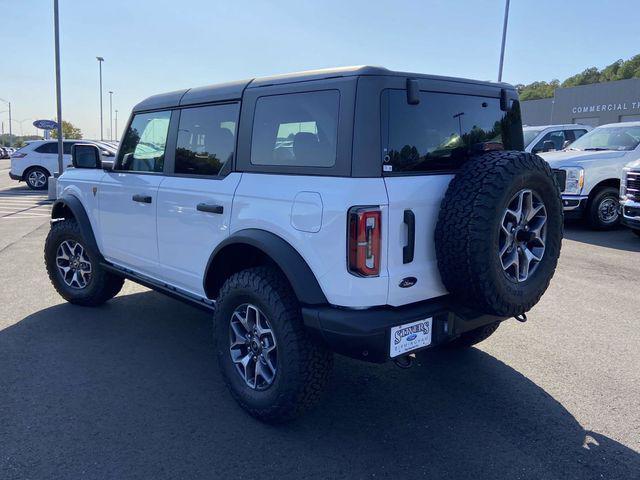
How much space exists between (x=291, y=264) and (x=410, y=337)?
74cm

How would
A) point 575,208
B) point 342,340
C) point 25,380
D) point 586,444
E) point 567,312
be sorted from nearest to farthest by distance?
point 342,340, point 586,444, point 25,380, point 567,312, point 575,208

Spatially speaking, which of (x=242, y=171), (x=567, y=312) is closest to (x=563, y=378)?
(x=567, y=312)

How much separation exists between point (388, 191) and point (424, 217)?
11.7 inches

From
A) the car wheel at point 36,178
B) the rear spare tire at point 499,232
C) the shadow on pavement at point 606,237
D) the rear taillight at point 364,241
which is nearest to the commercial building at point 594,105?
the shadow on pavement at point 606,237

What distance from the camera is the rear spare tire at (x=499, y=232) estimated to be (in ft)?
8.85

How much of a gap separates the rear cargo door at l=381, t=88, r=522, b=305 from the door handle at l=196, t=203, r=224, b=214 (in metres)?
1.16

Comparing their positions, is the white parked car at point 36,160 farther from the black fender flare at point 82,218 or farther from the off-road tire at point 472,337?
the off-road tire at point 472,337

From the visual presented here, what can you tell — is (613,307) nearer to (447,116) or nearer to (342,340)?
(447,116)

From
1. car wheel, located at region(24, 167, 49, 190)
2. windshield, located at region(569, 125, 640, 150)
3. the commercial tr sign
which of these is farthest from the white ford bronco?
the commercial tr sign

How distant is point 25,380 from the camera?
3.62 m

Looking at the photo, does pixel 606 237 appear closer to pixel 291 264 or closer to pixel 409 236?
pixel 409 236

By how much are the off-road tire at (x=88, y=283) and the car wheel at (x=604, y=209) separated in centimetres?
865

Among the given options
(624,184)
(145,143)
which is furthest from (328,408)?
(624,184)

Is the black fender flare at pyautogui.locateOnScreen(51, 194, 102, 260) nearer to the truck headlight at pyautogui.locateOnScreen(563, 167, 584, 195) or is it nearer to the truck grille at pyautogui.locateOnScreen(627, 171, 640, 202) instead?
the truck grille at pyautogui.locateOnScreen(627, 171, 640, 202)
